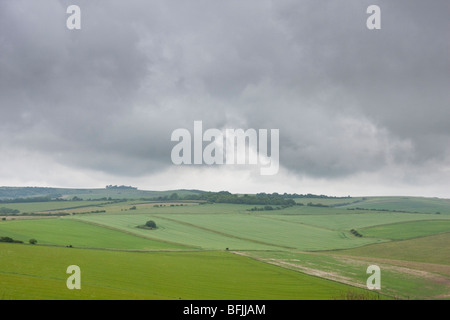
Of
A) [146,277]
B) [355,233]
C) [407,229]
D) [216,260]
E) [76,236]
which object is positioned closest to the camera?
[146,277]

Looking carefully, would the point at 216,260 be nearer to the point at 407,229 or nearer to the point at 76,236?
the point at 76,236

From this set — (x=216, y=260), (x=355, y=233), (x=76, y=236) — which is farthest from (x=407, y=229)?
(x=76, y=236)

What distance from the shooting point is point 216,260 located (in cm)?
6506

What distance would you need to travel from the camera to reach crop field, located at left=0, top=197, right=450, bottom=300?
42.2 metres

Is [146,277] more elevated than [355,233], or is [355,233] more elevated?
[146,277]

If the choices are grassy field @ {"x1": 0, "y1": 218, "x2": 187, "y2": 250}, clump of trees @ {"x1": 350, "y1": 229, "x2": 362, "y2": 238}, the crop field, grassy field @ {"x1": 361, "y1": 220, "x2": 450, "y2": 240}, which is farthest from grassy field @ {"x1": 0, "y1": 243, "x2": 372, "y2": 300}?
grassy field @ {"x1": 361, "y1": 220, "x2": 450, "y2": 240}

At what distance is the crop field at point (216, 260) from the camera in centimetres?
4222

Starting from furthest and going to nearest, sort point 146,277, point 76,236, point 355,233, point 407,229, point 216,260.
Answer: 1. point 407,229
2. point 355,233
3. point 76,236
4. point 216,260
5. point 146,277

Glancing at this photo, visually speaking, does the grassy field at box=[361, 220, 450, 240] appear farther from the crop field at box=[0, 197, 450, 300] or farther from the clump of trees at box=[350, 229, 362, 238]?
the clump of trees at box=[350, 229, 362, 238]

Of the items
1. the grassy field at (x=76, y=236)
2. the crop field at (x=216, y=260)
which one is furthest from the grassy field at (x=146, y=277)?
the grassy field at (x=76, y=236)

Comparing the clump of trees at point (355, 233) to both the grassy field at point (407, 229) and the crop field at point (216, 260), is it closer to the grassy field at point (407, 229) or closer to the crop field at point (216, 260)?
the crop field at point (216, 260)

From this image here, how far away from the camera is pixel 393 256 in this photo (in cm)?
8094

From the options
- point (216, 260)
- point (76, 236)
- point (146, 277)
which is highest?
point (146, 277)
